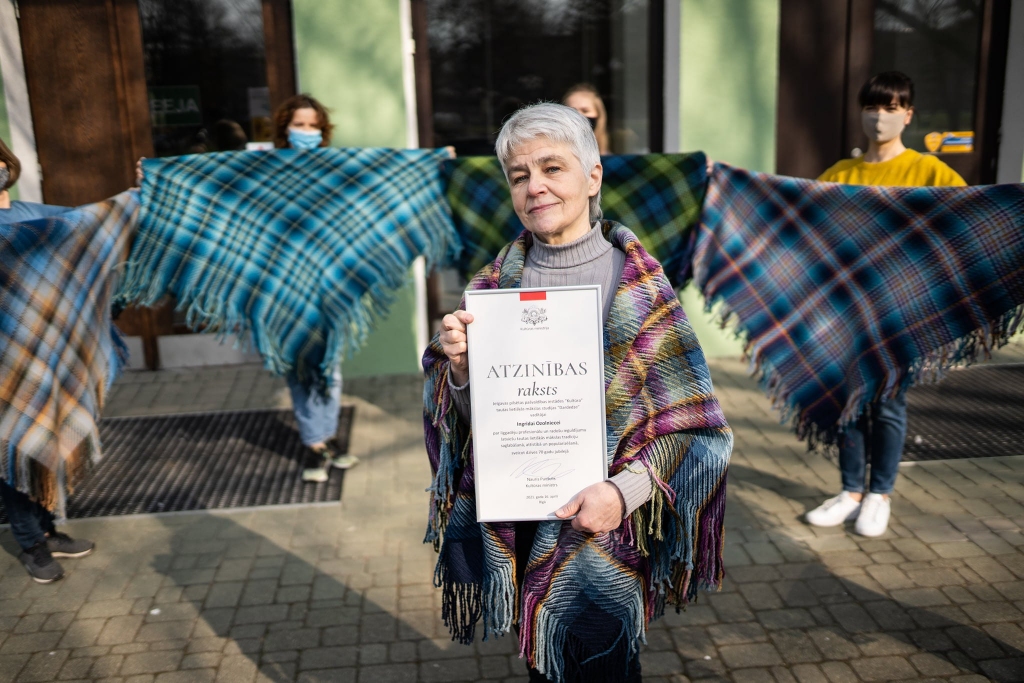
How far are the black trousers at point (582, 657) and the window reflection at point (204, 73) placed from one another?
5.35 m

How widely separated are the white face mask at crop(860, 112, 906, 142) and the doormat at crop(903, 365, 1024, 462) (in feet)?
6.45

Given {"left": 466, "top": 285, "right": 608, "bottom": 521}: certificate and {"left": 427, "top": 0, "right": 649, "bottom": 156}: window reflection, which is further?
{"left": 427, "top": 0, "right": 649, "bottom": 156}: window reflection

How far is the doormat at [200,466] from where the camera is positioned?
15.5 feet

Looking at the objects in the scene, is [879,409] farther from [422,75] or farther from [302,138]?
[422,75]

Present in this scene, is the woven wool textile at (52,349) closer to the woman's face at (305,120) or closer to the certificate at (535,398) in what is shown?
the woman's face at (305,120)

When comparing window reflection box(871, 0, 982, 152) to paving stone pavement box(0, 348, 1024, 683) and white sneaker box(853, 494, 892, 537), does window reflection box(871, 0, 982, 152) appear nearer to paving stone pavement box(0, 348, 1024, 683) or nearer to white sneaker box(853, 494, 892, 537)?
paving stone pavement box(0, 348, 1024, 683)

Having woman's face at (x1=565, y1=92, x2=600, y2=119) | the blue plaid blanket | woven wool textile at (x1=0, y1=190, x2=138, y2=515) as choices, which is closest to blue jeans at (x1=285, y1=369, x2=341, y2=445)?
the blue plaid blanket

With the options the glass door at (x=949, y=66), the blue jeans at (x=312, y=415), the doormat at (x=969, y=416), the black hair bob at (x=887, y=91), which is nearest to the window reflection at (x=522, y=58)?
the glass door at (x=949, y=66)

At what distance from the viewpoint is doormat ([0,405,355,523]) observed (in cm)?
471

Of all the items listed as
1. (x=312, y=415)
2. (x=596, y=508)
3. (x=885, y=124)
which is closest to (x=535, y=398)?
(x=596, y=508)

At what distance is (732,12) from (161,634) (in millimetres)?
5732

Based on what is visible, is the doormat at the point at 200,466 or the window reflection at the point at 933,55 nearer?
the doormat at the point at 200,466

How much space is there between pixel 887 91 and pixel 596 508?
10.2 feet

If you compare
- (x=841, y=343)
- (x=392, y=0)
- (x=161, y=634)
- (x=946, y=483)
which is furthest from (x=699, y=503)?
(x=392, y=0)
